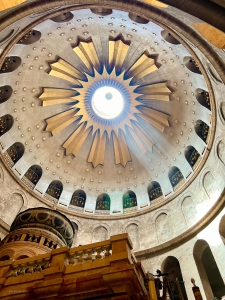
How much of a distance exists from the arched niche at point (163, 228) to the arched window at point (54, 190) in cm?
806

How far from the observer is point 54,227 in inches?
494

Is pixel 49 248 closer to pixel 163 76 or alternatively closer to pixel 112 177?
pixel 112 177

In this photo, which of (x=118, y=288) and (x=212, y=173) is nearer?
(x=118, y=288)

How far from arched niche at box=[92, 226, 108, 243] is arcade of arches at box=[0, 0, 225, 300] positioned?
8 cm

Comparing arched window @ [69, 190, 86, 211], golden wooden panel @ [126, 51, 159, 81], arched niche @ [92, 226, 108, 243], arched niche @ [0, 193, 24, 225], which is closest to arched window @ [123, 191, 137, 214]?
arched niche @ [92, 226, 108, 243]

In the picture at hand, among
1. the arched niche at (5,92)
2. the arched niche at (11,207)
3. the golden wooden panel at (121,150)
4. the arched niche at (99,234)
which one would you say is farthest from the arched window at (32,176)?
the golden wooden panel at (121,150)

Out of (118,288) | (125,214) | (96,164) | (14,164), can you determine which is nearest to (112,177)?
(96,164)

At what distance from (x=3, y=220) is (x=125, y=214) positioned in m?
8.58

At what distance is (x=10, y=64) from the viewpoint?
53.7 feet

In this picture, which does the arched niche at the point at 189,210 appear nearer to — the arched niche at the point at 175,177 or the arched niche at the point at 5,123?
the arched niche at the point at 175,177

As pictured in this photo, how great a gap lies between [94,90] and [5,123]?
7.80 meters

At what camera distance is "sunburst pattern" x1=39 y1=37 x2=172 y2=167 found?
1923cm

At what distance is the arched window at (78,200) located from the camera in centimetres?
2049

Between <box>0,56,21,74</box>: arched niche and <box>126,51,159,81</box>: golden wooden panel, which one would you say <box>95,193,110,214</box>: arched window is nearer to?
<box>126,51,159,81</box>: golden wooden panel
